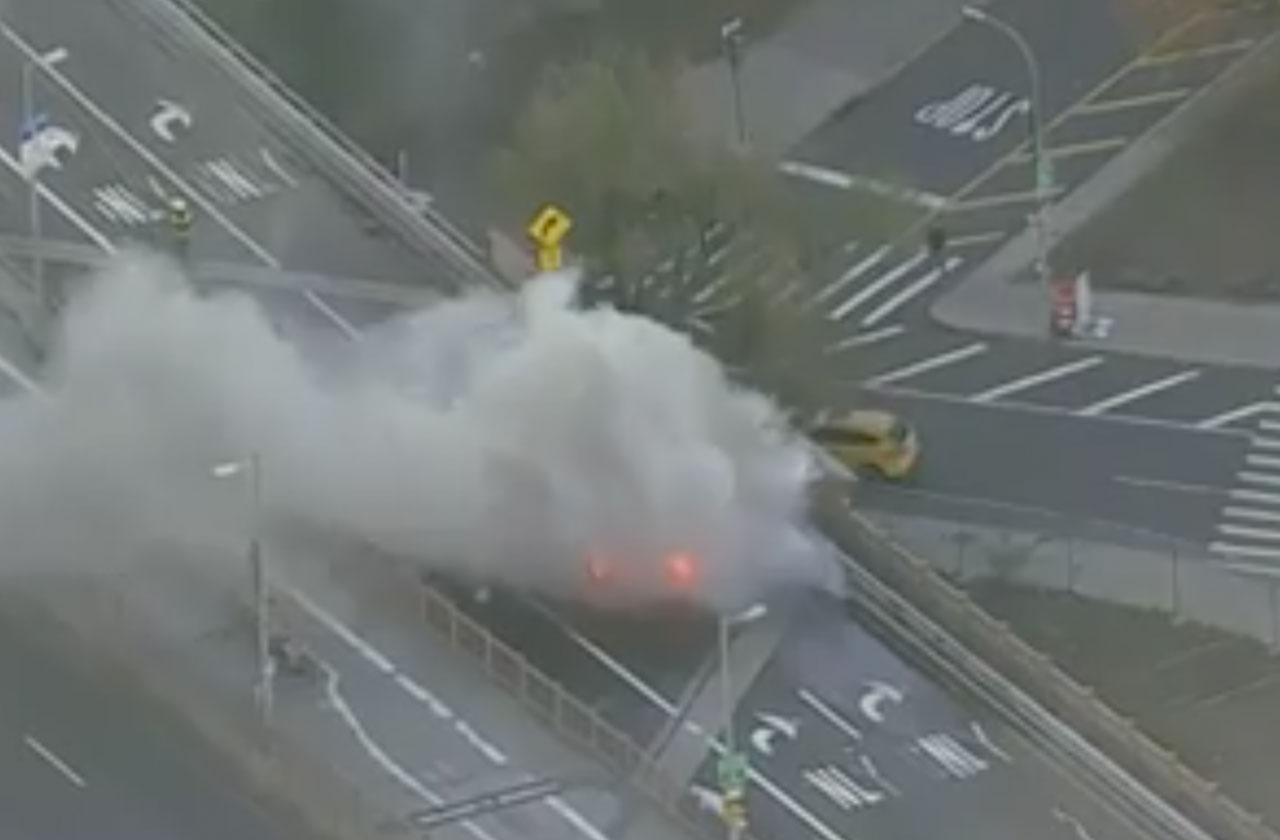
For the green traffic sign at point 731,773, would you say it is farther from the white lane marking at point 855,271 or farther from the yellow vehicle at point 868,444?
the white lane marking at point 855,271

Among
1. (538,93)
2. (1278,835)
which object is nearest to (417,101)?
(538,93)

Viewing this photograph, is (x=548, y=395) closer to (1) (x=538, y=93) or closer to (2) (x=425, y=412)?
(2) (x=425, y=412)

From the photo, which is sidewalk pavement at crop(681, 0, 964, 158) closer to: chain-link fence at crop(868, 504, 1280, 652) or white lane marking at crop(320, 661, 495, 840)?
chain-link fence at crop(868, 504, 1280, 652)

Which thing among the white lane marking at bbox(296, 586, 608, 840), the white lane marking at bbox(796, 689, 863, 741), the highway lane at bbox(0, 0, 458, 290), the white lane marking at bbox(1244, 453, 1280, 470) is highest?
the white lane marking at bbox(1244, 453, 1280, 470)

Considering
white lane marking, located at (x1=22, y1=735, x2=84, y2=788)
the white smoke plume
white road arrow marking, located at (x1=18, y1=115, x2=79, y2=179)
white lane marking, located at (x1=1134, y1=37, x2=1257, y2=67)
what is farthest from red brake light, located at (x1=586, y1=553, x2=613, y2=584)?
white lane marking, located at (x1=1134, y1=37, x2=1257, y2=67)

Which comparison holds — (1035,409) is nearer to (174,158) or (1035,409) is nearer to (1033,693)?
(1033,693)

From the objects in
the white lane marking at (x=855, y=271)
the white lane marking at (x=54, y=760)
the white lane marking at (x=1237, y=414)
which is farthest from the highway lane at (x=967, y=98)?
the white lane marking at (x=54, y=760)

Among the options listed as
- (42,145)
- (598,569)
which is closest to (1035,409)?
(598,569)

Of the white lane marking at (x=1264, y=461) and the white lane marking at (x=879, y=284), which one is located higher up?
the white lane marking at (x=879, y=284)
